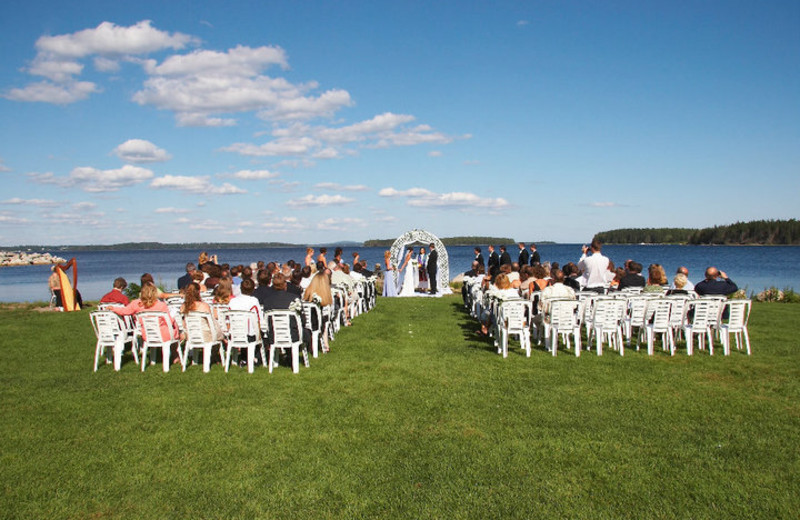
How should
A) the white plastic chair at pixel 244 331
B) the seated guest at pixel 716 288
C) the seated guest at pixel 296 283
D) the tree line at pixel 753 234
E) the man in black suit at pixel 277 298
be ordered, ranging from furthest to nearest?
the tree line at pixel 753 234 < the seated guest at pixel 296 283 < the seated guest at pixel 716 288 < the man in black suit at pixel 277 298 < the white plastic chair at pixel 244 331

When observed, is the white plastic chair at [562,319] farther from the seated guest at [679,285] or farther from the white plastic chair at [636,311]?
the seated guest at [679,285]

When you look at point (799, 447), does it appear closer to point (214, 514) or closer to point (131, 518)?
point (214, 514)

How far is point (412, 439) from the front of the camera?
4742 mm

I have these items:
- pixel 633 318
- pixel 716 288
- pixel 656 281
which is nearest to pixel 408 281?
pixel 656 281

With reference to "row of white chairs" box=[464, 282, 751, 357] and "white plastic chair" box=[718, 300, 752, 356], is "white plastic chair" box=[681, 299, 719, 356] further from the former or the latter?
"white plastic chair" box=[718, 300, 752, 356]

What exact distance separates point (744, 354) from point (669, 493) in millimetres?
5440

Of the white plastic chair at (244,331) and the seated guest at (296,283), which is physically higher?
the seated guest at (296,283)

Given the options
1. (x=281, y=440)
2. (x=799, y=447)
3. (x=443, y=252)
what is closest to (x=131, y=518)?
(x=281, y=440)

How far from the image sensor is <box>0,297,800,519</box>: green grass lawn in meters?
3.68

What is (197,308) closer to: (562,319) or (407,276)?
(562,319)

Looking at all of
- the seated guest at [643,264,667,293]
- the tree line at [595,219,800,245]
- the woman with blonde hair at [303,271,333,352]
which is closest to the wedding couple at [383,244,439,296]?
the woman with blonde hair at [303,271,333,352]

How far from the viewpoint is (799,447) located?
4.46 m

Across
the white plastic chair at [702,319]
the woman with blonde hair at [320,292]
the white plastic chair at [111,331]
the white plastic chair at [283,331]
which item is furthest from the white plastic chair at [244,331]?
the white plastic chair at [702,319]

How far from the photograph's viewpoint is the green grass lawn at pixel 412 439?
368 cm
